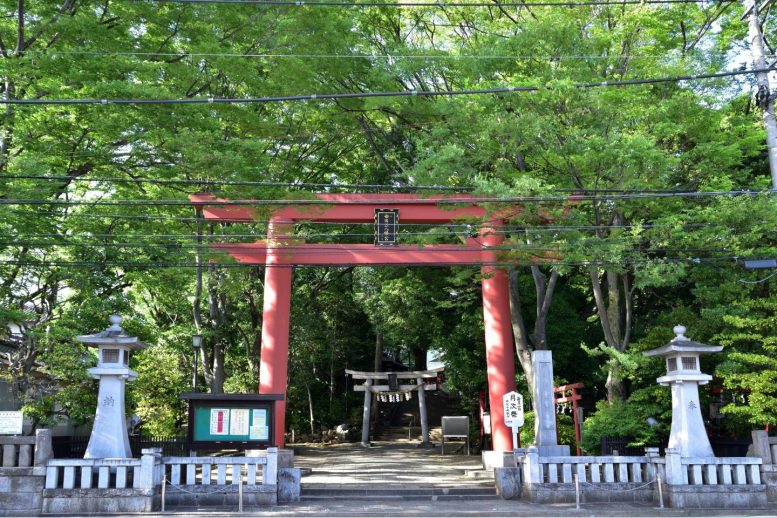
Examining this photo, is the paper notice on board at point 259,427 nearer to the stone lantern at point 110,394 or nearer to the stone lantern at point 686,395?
the stone lantern at point 110,394

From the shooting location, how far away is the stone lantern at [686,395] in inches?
529

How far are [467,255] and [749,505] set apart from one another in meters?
8.63

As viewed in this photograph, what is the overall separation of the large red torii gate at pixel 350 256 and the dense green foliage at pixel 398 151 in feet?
2.22

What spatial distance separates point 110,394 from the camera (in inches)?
519

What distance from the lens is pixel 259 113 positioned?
1989cm

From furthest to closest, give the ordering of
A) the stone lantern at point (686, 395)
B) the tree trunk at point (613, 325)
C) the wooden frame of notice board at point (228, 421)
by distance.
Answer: the tree trunk at point (613, 325) → the wooden frame of notice board at point (228, 421) → the stone lantern at point (686, 395)

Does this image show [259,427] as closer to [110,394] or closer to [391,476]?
[110,394]

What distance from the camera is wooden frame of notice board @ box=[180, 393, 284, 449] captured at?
44.6 feet

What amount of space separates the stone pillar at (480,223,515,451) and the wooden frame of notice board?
674 centimetres

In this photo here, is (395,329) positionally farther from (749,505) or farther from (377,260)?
(749,505)

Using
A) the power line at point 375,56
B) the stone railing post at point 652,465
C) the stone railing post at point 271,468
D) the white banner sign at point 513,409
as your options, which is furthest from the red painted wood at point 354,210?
the stone railing post at point 652,465

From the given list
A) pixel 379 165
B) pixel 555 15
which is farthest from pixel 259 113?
pixel 555 15

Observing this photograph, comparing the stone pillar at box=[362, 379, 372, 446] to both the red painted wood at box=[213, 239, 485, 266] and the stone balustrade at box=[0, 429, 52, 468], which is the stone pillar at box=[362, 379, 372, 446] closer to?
the red painted wood at box=[213, 239, 485, 266]

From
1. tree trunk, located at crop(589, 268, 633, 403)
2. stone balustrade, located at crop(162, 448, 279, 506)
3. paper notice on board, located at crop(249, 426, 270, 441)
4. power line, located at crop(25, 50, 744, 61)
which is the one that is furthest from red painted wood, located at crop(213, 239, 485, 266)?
stone balustrade, located at crop(162, 448, 279, 506)
